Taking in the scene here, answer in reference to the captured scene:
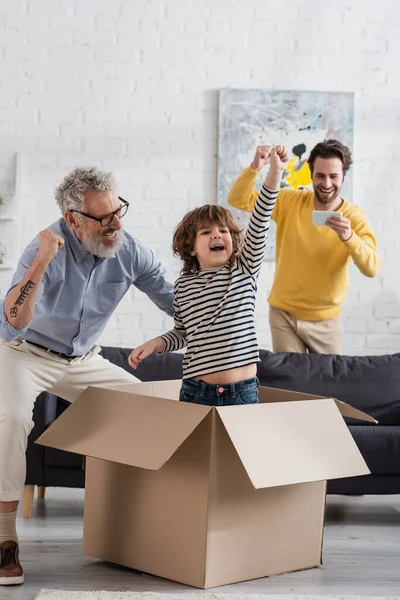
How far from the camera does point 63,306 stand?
265cm

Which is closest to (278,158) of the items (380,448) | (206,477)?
(206,477)

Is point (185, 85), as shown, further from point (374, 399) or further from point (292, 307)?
point (374, 399)

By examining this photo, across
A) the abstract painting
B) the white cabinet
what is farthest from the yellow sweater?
the white cabinet

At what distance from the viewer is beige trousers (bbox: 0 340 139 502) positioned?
93.4 inches

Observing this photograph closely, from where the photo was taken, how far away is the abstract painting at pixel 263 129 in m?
4.67

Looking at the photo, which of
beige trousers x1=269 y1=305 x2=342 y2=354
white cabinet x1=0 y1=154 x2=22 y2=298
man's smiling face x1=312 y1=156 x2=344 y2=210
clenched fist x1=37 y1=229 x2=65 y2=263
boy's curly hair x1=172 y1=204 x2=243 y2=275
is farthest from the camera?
white cabinet x1=0 y1=154 x2=22 y2=298

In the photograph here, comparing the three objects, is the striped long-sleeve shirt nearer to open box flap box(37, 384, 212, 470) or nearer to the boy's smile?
the boy's smile

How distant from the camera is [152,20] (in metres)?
4.68

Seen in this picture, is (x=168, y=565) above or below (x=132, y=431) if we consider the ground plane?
below

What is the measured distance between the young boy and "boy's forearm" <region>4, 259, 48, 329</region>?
338mm

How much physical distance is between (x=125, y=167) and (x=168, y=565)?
2774 mm

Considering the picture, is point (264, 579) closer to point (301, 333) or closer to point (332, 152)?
point (301, 333)

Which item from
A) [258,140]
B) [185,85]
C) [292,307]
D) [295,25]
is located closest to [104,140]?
[185,85]

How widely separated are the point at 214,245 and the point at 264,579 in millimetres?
943
